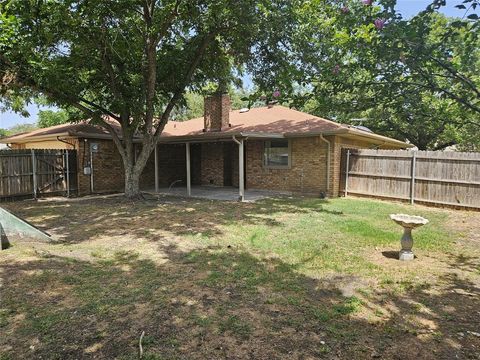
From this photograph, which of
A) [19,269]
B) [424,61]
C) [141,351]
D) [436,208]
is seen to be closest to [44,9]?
[19,269]

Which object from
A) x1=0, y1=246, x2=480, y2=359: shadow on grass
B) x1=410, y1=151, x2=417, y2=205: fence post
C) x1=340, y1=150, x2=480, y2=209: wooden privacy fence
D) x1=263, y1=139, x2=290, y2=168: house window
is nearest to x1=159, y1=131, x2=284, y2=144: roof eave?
x1=263, y1=139, x2=290, y2=168: house window

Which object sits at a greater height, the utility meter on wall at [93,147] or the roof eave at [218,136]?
the roof eave at [218,136]

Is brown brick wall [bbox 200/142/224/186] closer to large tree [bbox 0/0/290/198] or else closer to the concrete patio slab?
the concrete patio slab

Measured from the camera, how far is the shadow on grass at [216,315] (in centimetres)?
298

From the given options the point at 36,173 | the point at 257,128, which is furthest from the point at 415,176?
the point at 36,173

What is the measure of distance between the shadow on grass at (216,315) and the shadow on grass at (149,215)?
2422 mm

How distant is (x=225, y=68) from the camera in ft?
43.5

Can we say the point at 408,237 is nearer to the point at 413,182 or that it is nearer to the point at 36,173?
the point at 413,182

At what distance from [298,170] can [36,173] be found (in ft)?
32.4

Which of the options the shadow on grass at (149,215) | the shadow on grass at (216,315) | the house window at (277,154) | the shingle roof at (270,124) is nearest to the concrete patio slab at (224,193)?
the shadow on grass at (149,215)

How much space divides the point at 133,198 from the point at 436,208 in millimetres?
9891

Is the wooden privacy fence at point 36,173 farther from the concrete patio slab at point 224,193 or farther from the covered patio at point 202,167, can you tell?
the concrete patio slab at point 224,193

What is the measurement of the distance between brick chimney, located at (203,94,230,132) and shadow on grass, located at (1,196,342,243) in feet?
15.4

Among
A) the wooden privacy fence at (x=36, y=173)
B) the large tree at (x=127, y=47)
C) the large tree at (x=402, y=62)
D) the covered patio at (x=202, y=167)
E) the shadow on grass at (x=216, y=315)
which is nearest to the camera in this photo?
the large tree at (x=402, y=62)
